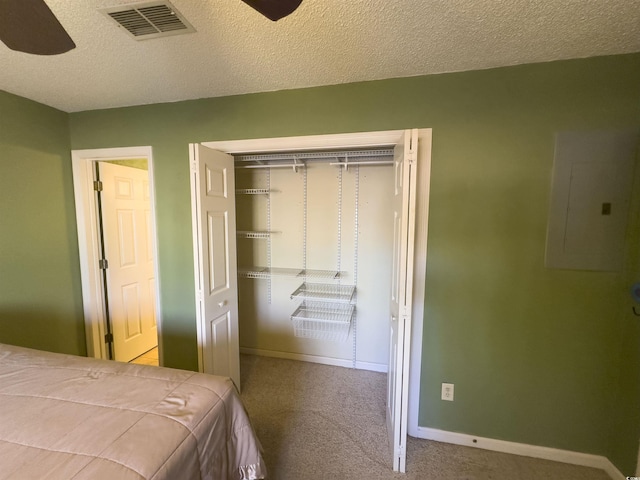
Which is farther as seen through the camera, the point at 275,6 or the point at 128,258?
the point at 128,258

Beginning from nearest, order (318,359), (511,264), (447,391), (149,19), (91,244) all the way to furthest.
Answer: (149,19), (511,264), (447,391), (91,244), (318,359)

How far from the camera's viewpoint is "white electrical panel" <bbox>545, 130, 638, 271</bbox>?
1.49 metres

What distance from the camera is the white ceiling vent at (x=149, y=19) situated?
1143 millimetres

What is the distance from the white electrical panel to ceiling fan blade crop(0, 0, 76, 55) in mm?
2317

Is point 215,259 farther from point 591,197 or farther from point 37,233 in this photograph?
point 591,197

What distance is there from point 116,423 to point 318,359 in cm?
211

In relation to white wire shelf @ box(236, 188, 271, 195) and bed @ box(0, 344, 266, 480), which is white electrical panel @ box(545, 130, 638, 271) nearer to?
bed @ box(0, 344, 266, 480)

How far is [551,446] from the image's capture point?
1692 millimetres

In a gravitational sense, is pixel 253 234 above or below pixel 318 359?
above

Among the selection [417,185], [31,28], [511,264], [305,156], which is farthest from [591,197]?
[31,28]

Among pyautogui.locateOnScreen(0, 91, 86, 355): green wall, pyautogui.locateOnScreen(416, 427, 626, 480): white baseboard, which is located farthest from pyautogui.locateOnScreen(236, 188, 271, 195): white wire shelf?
pyautogui.locateOnScreen(416, 427, 626, 480): white baseboard

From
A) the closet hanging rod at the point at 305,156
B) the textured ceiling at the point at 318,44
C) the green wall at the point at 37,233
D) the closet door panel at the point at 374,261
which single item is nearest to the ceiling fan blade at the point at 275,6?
the textured ceiling at the point at 318,44

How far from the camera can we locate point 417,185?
174cm

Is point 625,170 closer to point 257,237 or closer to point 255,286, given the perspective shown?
point 257,237
